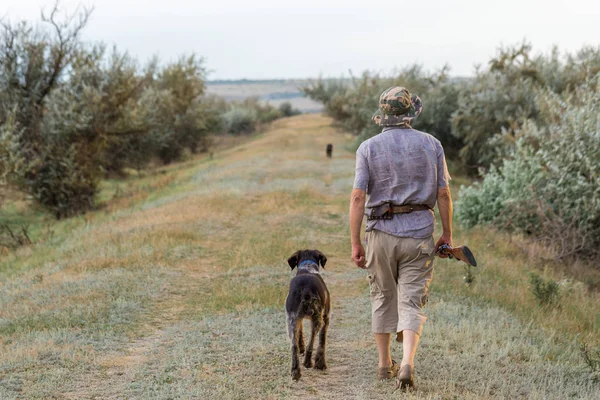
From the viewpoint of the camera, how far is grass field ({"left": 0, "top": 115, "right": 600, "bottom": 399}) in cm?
531

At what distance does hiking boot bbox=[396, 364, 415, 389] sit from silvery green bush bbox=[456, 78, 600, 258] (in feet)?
27.5

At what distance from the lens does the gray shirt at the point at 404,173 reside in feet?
15.7

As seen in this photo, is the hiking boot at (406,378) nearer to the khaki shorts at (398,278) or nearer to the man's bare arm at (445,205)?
the khaki shorts at (398,278)

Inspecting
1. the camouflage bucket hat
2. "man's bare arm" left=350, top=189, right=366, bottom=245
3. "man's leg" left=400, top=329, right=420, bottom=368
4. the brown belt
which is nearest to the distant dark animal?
"man's bare arm" left=350, top=189, right=366, bottom=245

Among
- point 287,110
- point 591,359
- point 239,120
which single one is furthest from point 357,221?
point 287,110

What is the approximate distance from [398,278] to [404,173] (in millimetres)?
921

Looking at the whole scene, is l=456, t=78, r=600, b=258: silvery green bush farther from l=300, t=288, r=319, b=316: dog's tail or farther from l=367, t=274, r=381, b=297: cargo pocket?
l=300, t=288, r=319, b=316: dog's tail

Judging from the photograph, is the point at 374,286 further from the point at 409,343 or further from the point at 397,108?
the point at 397,108

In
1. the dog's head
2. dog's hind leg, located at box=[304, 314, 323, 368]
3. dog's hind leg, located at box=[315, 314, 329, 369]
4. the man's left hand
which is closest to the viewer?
the man's left hand

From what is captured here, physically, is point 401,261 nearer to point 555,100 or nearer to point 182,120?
point 555,100

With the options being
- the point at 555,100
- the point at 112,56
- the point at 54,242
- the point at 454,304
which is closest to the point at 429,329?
the point at 454,304

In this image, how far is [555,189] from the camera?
13188 mm

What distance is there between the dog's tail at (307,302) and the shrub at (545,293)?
4.65 m

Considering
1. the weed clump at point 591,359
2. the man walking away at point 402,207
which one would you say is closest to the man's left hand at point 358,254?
the man walking away at point 402,207
